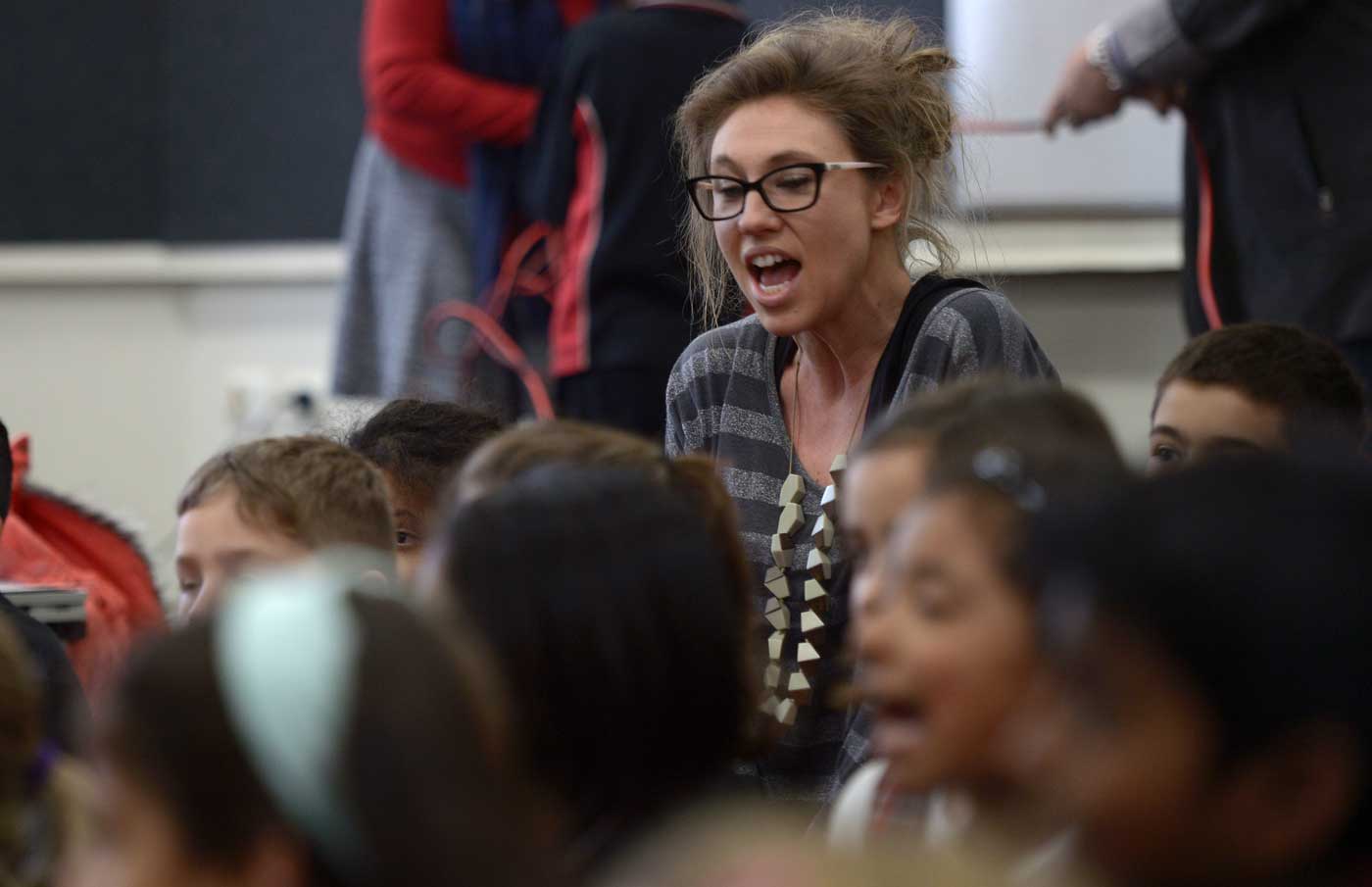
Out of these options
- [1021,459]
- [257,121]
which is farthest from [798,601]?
[257,121]

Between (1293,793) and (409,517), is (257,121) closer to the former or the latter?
(409,517)

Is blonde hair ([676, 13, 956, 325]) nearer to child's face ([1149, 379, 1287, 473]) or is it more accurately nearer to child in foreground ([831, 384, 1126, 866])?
child's face ([1149, 379, 1287, 473])

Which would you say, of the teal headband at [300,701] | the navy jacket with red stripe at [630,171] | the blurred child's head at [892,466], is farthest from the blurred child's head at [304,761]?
the navy jacket with red stripe at [630,171]

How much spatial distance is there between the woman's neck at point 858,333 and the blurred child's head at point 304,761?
125 cm

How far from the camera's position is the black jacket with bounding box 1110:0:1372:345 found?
270cm

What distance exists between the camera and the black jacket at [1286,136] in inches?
106

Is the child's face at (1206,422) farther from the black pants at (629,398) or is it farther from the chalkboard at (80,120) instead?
the chalkboard at (80,120)

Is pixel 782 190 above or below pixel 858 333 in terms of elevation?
above

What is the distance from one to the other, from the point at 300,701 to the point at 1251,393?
1.45 metres

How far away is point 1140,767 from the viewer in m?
1.10

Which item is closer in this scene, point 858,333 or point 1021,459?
point 1021,459

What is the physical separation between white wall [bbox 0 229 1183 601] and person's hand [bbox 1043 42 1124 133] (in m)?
2.42

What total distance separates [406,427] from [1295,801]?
4.78 feet

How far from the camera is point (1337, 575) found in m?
1.11
